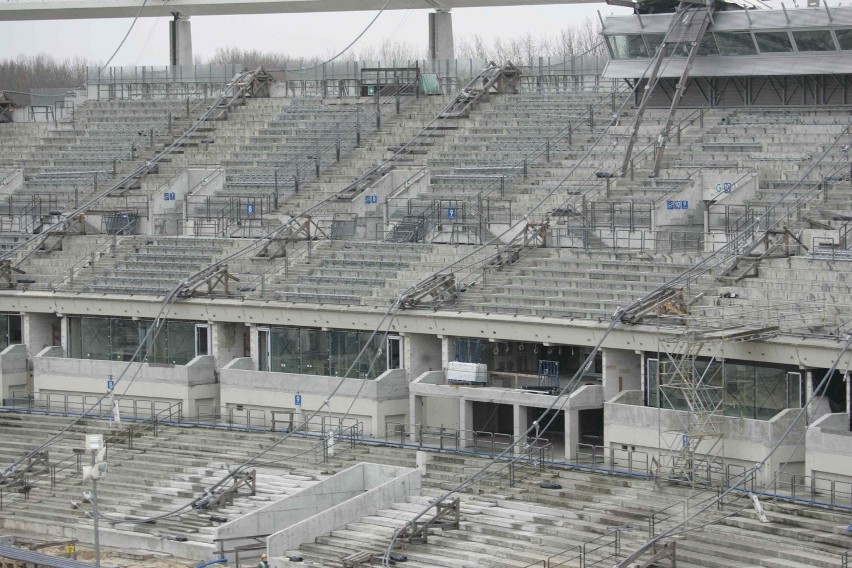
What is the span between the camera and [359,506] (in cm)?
4134

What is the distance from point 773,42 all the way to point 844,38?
2.22 metres

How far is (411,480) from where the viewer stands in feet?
139

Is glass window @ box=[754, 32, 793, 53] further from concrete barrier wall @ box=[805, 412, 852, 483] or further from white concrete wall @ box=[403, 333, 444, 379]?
concrete barrier wall @ box=[805, 412, 852, 483]

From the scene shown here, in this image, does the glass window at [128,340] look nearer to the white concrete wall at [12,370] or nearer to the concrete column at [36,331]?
the concrete column at [36,331]

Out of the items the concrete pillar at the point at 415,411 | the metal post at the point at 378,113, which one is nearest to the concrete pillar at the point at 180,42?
the metal post at the point at 378,113

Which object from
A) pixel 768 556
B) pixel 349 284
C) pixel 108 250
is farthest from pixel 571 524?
pixel 108 250

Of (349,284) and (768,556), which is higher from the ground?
(349,284)

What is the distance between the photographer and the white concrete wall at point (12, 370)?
2164 inches

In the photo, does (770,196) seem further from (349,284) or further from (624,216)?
(349,284)

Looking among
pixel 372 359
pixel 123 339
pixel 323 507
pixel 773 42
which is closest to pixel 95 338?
pixel 123 339

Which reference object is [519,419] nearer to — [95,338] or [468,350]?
[468,350]

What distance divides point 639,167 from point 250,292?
1146cm

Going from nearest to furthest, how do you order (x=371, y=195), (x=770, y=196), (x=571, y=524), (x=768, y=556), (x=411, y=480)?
(x=768, y=556) → (x=571, y=524) → (x=411, y=480) → (x=770, y=196) → (x=371, y=195)

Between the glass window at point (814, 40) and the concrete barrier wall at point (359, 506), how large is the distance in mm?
18694
